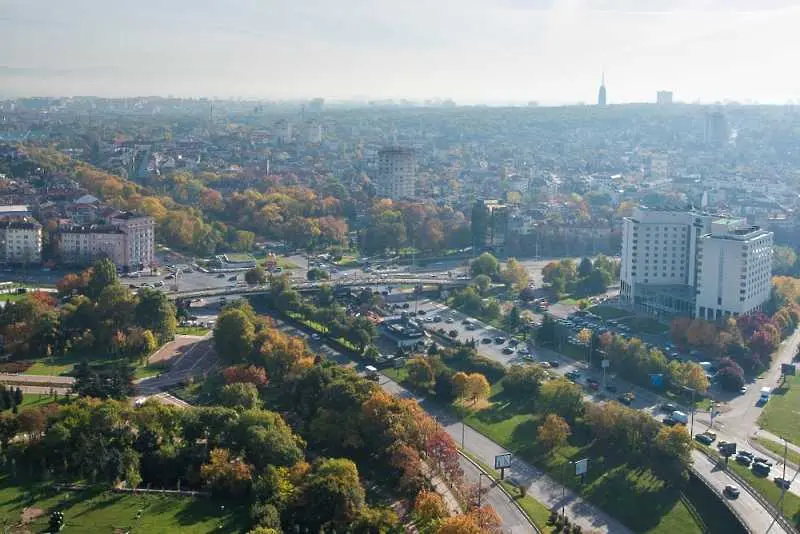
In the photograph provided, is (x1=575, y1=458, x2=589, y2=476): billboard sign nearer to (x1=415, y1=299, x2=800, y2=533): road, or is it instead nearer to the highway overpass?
(x1=415, y1=299, x2=800, y2=533): road

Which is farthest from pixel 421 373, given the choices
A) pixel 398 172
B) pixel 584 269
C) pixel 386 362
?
pixel 398 172

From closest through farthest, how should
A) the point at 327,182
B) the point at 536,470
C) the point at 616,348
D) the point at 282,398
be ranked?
the point at 536,470, the point at 282,398, the point at 616,348, the point at 327,182

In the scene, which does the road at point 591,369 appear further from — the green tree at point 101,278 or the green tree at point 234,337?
the green tree at point 101,278

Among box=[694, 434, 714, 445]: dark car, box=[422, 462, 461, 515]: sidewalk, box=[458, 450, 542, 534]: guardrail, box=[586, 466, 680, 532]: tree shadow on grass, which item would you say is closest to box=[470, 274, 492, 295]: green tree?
box=[694, 434, 714, 445]: dark car

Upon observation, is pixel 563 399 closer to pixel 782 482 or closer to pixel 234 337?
pixel 782 482

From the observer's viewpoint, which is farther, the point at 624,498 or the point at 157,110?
the point at 157,110

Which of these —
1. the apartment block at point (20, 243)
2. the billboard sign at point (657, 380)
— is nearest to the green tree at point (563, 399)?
the billboard sign at point (657, 380)

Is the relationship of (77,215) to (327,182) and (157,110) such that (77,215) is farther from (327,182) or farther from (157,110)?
(157,110)

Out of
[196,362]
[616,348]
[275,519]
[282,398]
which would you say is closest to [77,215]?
[196,362]
